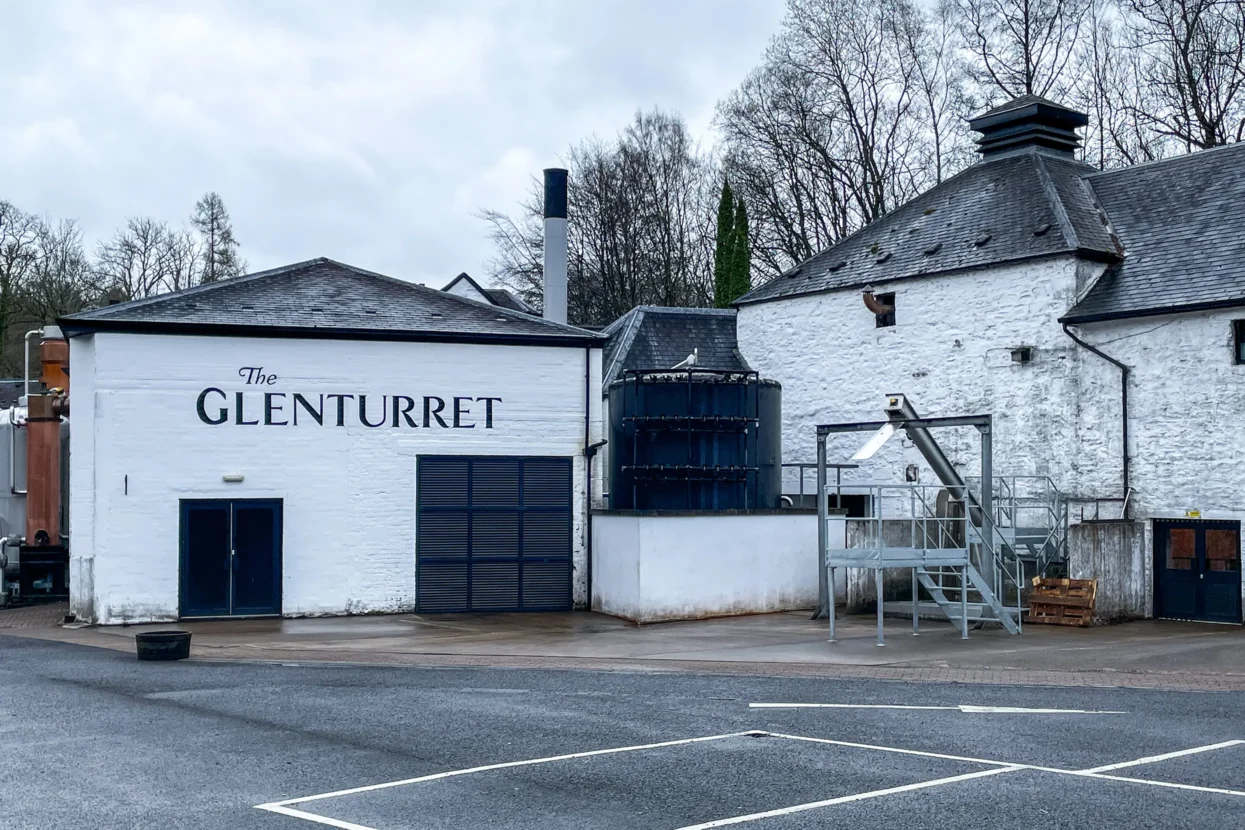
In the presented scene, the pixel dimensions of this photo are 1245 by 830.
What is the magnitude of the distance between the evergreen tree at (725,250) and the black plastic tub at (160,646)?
107ft

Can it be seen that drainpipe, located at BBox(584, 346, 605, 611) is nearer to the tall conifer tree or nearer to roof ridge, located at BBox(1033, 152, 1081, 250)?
roof ridge, located at BBox(1033, 152, 1081, 250)

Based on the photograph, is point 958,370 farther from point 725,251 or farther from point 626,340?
point 725,251

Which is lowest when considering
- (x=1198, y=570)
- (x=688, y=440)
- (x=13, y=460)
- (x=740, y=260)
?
(x=1198, y=570)

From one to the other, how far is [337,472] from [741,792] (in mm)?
15368

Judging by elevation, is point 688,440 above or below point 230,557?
above

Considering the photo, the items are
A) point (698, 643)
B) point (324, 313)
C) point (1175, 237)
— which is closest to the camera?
point (698, 643)

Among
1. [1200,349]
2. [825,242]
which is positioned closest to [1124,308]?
[1200,349]

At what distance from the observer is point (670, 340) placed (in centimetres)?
3334

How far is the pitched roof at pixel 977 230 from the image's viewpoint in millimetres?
25750

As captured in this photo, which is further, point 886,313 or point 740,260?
point 740,260

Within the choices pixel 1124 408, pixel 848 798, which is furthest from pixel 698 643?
pixel 848 798

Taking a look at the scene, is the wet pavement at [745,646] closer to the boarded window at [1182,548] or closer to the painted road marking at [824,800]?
the boarded window at [1182,548]

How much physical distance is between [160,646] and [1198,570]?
53.6 ft

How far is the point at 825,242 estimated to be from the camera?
1909 inches
